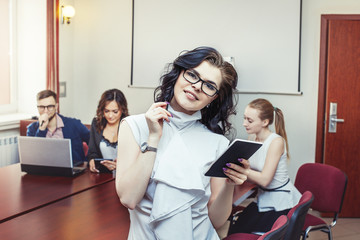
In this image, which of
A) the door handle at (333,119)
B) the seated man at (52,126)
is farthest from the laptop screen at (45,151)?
the door handle at (333,119)

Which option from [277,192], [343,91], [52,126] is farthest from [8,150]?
[343,91]

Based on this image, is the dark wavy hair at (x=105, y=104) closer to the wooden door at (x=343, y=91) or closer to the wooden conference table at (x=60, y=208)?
the wooden conference table at (x=60, y=208)

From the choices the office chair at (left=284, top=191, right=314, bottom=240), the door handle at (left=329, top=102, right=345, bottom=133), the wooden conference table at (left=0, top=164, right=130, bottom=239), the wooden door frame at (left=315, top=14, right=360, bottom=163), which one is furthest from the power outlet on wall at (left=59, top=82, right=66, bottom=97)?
the office chair at (left=284, top=191, right=314, bottom=240)

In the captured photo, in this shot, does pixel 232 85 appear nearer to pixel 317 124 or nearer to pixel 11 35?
pixel 317 124

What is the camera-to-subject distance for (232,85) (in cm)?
158

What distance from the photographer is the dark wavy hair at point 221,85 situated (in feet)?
4.94

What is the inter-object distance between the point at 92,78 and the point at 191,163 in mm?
4221

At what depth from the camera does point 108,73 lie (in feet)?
18.0

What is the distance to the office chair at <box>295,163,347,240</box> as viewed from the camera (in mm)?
2992

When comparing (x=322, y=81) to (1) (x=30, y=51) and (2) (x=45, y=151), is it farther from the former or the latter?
(1) (x=30, y=51)

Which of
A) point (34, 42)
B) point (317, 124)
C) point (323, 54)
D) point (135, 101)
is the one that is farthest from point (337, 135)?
point (34, 42)

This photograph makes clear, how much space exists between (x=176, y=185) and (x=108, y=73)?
4164mm

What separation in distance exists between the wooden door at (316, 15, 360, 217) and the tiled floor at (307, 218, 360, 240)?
147 millimetres

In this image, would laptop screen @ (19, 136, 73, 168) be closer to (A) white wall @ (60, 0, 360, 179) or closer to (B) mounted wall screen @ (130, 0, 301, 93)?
(B) mounted wall screen @ (130, 0, 301, 93)
